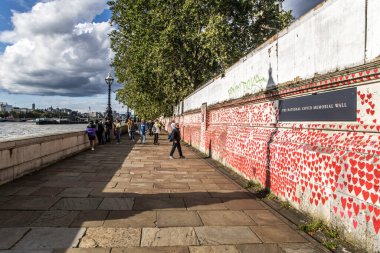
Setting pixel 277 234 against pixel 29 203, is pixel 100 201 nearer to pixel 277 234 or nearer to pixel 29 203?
pixel 29 203

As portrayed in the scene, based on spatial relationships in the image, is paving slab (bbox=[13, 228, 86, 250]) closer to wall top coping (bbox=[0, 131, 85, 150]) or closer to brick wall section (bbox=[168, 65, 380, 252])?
brick wall section (bbox=[168, 65, 380, 252])

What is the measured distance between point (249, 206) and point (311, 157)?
1.60 metres

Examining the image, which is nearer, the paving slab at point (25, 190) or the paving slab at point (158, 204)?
the paving slab at point (158, 204)

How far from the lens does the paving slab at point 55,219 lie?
15.6 feet

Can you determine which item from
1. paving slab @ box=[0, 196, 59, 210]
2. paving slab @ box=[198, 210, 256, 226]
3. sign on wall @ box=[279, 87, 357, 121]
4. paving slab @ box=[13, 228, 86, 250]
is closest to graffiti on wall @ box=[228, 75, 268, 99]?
sign on wall @ box=[279, 87, 357, 121]

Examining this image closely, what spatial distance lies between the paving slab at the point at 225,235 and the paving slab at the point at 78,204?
216 centimetres

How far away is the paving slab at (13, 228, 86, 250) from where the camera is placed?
3.96 metres

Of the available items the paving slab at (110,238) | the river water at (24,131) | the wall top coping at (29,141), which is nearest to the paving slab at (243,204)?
the paving slab at (110,238)

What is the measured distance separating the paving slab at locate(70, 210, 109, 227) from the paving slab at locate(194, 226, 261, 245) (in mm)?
1500

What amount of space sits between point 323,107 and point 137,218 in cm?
346

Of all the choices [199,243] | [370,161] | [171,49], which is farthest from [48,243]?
[171,49]

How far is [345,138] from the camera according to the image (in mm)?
4559

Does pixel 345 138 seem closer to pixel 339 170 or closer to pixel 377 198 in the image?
pixel 339 170

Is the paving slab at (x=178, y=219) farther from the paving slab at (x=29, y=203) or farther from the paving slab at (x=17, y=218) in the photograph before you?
the paving slab at (x=29, y=203)
